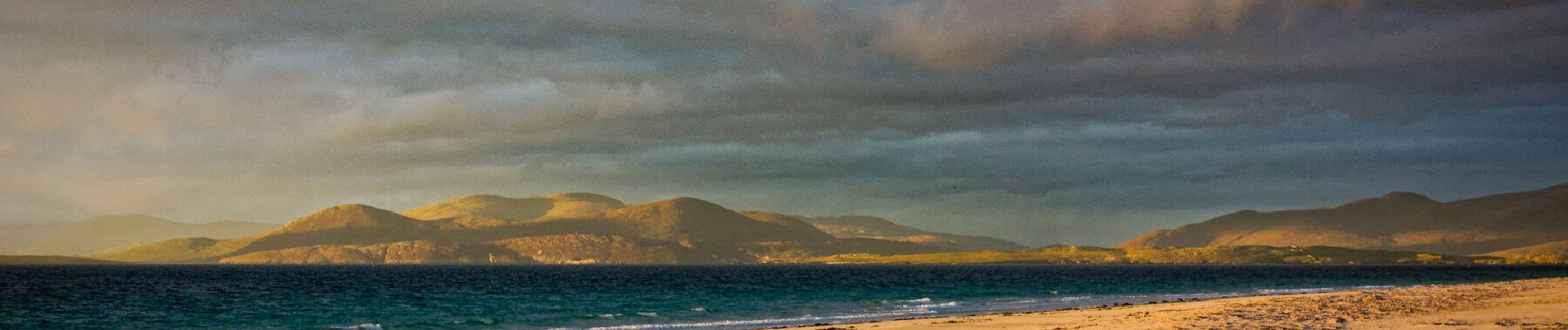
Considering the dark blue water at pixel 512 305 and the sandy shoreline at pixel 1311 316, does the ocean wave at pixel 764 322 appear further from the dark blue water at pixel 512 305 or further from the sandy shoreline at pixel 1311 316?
the sandy shoreline at pixel 1311 316

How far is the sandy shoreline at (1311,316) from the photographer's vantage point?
51.1 meters

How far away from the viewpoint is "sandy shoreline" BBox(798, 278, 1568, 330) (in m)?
51.1

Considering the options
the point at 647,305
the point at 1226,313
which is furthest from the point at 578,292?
the point at 1226,313

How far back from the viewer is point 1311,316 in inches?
2231

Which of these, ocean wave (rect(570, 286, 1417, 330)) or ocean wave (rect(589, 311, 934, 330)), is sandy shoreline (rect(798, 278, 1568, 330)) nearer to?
ocean wave (rect(589, 311, 934, 330))

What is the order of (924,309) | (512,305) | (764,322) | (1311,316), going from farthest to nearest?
(512,305), (924,309), (764,322), (1311,316)

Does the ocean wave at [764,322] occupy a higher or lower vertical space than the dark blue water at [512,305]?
lower

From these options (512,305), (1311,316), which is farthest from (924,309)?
(512,305)

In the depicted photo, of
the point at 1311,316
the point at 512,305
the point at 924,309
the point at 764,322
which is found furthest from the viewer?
the point at 512,305

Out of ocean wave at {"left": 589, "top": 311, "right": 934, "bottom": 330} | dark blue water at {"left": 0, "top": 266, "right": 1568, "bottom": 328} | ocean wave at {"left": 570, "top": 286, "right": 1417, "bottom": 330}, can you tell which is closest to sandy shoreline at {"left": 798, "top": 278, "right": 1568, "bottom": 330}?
ocean wave at {"left": 589, "top": 311, "right": 934, "bottom": 330}

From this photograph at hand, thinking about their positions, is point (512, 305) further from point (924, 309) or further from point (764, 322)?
point (924, 309)

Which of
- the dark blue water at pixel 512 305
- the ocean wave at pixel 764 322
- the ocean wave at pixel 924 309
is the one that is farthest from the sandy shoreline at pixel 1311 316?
the dark blue water at pixel 512 305

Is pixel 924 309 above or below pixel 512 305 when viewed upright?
below

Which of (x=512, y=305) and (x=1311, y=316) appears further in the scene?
(x=512, y=305)
